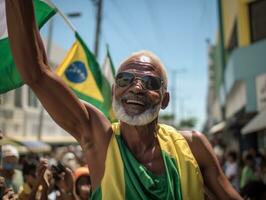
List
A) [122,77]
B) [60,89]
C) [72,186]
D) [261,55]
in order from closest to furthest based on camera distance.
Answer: [60,89] → [122,77] → [72,186] → [261,55]

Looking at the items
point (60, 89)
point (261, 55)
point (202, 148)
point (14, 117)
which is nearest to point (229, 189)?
point (202, 148)

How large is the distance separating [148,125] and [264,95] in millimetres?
11198

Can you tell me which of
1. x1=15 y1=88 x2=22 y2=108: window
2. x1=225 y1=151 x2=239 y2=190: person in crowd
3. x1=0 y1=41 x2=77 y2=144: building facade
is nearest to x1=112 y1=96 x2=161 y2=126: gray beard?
x1=225 y1=151 x2=239 y2=190: person in crowd

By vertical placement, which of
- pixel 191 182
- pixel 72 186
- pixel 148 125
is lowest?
pixel 72 186

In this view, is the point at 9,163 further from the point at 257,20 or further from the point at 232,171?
the point at 257,20

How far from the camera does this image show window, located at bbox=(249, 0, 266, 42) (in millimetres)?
14375

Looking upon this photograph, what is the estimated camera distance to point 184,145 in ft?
6.73

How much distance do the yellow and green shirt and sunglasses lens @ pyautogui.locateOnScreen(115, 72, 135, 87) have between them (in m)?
0.22

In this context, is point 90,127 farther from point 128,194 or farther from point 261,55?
point 261,55

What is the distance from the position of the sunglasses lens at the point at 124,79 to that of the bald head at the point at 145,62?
2.5 inches

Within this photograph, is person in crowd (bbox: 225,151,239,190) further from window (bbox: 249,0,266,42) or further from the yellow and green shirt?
the yellow and green shirt

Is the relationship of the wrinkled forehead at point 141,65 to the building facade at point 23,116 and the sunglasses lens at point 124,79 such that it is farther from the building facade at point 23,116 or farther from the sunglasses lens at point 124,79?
the building facade at point 23,116

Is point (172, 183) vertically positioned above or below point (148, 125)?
below

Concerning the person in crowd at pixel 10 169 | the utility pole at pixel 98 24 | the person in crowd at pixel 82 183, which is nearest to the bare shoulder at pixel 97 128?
the person in crowd at pixel 82 183
